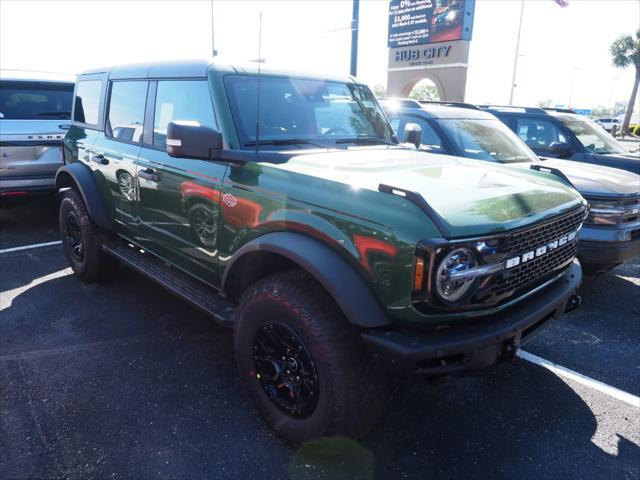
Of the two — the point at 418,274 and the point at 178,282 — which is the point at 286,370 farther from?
the point at 178,282

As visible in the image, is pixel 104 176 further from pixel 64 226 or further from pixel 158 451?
pixel 158 451

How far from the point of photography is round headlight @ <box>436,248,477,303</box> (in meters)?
2.05

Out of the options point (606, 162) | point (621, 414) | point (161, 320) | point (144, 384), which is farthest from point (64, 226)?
point (606, 162)

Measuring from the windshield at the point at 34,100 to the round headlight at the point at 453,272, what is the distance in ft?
21.7

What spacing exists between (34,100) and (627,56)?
49482 millimetres

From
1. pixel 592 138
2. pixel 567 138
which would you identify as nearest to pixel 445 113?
pixel 567 138

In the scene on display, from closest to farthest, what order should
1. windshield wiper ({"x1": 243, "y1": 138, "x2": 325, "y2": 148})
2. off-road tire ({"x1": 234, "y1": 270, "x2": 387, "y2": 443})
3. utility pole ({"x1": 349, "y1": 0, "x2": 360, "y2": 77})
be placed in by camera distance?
off-road tire ({"x1": 234, "y1": 270, "x2": 387, "y2": 443}), windshield wiper ({"x1": 243, "y1": 138, "x2": 325, "y2": 148}), utility pole ({"x1": 349, "y1": 0, "x2": 360, "y2": 77})

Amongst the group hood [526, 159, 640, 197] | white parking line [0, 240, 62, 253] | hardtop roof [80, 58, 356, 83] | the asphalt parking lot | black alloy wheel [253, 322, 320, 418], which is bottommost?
the asphalt parking lot

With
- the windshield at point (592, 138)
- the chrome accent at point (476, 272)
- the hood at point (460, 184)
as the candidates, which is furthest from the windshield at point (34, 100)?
the windshield at point (592, 138)

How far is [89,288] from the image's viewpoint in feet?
15.6

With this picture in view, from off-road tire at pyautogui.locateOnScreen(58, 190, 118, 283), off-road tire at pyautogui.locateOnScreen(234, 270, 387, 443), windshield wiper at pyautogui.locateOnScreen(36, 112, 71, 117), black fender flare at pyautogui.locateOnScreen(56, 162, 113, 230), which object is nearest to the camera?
off-road tire at pyautogui.locateOnScreen(234, 270, 387, 443)

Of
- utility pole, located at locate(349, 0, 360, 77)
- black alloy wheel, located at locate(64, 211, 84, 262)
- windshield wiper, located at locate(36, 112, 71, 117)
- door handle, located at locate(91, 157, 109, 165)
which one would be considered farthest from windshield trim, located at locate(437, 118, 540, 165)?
utility pole, located at locate(349, 0, 360, 77)

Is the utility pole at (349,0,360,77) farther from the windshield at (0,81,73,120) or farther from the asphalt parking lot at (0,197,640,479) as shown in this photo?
the asphalt parking lot at (0,197,640,479)

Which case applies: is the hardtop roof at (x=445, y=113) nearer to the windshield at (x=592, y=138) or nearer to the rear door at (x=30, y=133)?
the windshield at (x=592, y=138)
